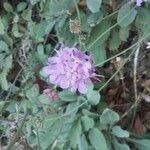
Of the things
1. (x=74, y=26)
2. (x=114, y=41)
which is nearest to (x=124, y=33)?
(x=114, y=41)

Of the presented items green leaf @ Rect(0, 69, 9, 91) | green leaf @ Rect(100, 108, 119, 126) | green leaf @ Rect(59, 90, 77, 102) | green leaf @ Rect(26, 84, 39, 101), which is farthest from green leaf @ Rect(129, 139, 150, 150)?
green leaf @ Rect(0, 69, 9, 91)

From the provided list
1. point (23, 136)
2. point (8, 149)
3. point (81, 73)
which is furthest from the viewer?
point (23, 136)

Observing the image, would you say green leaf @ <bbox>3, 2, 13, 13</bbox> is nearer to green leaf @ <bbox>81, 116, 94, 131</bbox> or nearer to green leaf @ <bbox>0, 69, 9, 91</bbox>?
green leaf @ <bbox>0, 69, 9, 91</bbox>

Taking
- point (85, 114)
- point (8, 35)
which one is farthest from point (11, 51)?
point (85, 114)

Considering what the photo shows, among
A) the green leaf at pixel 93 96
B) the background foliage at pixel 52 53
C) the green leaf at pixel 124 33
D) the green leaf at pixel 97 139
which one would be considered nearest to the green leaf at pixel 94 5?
the background foliage at pixel 52 53

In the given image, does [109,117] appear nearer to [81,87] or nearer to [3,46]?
[81,87]

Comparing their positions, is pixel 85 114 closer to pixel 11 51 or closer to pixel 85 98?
pixel 85 98

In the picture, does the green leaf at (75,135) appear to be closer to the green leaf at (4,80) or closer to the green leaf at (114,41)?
the green leaf at (114,41)
